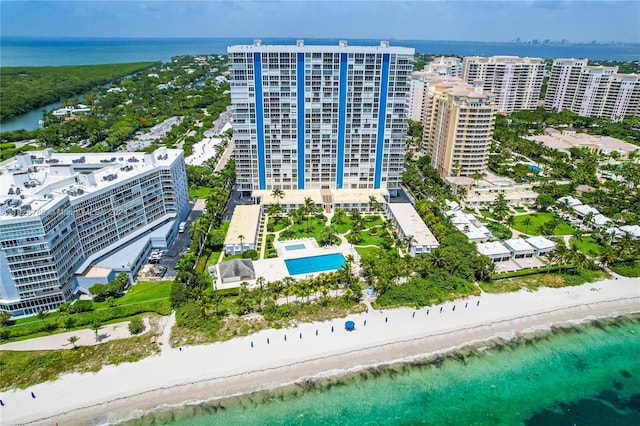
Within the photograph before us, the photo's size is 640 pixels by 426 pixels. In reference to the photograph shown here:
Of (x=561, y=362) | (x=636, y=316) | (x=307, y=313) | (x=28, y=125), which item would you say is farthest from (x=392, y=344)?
(x=28, y=125)

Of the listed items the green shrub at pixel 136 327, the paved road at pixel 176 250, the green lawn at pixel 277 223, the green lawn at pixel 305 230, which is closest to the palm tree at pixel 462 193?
the green lawn at pixel 305 230

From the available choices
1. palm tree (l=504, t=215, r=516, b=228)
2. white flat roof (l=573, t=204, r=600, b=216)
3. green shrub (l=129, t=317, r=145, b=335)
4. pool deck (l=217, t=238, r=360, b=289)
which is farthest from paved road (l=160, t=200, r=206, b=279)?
white flat roof (l=573, t=204, r=600, b=216)

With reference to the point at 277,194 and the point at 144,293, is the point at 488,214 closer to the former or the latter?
the point at 277,194

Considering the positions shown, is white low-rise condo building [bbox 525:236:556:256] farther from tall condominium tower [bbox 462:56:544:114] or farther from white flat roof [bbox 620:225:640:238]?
tall condominium tower [bbox 462:56:544:114]

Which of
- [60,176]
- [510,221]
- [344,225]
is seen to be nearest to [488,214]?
[510,221]

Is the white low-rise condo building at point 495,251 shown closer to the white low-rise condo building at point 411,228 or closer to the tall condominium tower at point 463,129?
the white low-rise condo building at point 411,228

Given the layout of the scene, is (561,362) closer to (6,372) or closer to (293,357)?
(293,357)

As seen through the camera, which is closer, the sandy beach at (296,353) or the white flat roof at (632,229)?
the sandy beach at (296,353)
